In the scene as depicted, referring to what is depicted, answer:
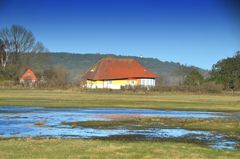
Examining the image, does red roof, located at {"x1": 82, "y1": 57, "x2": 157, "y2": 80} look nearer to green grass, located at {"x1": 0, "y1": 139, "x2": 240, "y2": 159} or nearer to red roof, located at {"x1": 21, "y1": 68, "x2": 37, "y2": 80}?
red roof, located at {"x1": 21, "y1": 68, "x2": 37, "y2": 80}

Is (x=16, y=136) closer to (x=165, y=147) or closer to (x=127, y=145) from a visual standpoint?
(x=127, y=145)

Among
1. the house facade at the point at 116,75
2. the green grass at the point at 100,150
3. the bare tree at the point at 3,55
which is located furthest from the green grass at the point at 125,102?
the bare tree at the point at 3,55

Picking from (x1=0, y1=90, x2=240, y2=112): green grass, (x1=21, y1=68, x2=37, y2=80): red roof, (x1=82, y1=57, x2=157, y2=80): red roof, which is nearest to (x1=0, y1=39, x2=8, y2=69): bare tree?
(x1=21, y1=68, x2=37, y2=80): red roof

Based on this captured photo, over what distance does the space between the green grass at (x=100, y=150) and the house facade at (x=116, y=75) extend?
95.0 metres

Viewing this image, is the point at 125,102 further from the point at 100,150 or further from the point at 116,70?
the point at 116,70

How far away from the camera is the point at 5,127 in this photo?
29.1m

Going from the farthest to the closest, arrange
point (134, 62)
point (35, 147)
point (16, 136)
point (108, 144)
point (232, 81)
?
point (134, 62) < point (232, 81) < point (16, 136) < point (108, 144) < point (35, 147)

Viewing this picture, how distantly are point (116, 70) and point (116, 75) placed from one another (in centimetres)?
306

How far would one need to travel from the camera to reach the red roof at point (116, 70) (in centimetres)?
12275

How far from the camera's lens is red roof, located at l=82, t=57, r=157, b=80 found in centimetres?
12275

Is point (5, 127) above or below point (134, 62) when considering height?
below

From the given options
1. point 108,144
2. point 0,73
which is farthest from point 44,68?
point 108,144

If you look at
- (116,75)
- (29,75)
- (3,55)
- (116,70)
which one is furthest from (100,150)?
(3,55)

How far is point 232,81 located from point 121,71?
3007 cm
